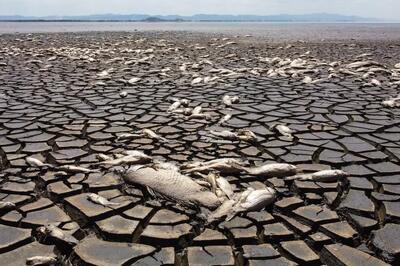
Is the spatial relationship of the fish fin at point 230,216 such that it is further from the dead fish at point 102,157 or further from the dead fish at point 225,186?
the dead fish at point 102,157

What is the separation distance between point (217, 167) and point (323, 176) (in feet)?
2.94

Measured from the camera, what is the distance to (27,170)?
11.6 ft

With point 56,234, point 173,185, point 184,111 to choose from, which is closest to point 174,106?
point 184,111

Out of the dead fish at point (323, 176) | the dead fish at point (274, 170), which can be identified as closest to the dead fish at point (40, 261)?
the dead fish at point (274, 170)

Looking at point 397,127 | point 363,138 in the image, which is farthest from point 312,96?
point 363,138

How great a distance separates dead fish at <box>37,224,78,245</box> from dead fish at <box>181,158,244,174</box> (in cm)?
122

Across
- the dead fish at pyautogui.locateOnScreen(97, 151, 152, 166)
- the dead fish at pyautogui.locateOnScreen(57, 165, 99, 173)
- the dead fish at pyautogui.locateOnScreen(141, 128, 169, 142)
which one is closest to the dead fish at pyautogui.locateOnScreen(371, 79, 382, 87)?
the dead fish at pyautogui.locateOnScreen(141, 128, 169, 142)

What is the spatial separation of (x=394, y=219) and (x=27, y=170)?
9.88 ft

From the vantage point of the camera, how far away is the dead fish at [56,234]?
243 centimetres

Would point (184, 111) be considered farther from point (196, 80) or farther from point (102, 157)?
point (196, 80)

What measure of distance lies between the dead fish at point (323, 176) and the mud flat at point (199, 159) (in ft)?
0.24

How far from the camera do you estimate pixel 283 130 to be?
4.68 meters

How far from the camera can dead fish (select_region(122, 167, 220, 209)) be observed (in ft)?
9.49

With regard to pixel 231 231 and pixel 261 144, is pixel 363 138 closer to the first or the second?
pixel 261 144
